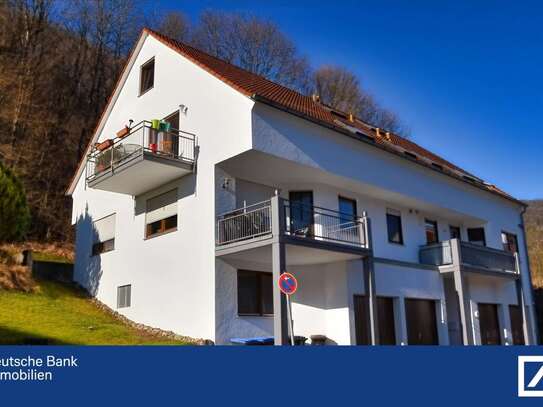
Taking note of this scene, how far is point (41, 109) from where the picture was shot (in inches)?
1233

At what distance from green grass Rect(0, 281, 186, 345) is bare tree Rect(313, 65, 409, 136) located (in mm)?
28301

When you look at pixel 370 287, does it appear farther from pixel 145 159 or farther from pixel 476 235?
pixel 476 235

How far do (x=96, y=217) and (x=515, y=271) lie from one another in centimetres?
1824

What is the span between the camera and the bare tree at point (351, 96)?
42756 millimetres

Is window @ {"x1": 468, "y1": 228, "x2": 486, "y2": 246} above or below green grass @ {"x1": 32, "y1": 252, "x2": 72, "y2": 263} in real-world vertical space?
above

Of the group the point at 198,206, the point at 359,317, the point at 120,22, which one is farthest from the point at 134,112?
the point at 120,22

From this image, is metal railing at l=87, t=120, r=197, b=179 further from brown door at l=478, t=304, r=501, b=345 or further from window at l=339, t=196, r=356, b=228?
brown door at l=478, t=304, r=501, b=345

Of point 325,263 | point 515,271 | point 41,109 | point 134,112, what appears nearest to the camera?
point 325,263

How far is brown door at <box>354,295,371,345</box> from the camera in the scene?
17172 mm

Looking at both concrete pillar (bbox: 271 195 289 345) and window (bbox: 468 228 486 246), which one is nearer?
concrete pillar (bbox: 271 195 289 345)

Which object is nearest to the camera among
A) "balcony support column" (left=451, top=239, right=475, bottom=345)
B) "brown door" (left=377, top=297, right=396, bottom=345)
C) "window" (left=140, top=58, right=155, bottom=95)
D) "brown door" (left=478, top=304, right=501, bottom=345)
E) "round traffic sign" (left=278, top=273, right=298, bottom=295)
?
"round traffic sign" (left=278, top=273, right=298, bottom=295)

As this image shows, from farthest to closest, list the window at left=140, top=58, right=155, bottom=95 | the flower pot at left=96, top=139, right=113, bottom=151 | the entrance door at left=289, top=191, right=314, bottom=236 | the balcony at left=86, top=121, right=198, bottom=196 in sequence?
the window at left=140, top=58, right=155, bottom=95 → the flower pot at left=96, top=139, right=113, bottom=151 → the entrance door at left=289, top=191, right=314, bottom=236 → the balcony at left=86, top=121, right=198, bottom=196

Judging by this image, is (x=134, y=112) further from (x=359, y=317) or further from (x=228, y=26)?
(x=228, y=26)

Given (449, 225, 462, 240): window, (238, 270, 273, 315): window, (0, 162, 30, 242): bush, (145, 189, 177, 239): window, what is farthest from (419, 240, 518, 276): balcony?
(0, 162, 30, 242): bush
